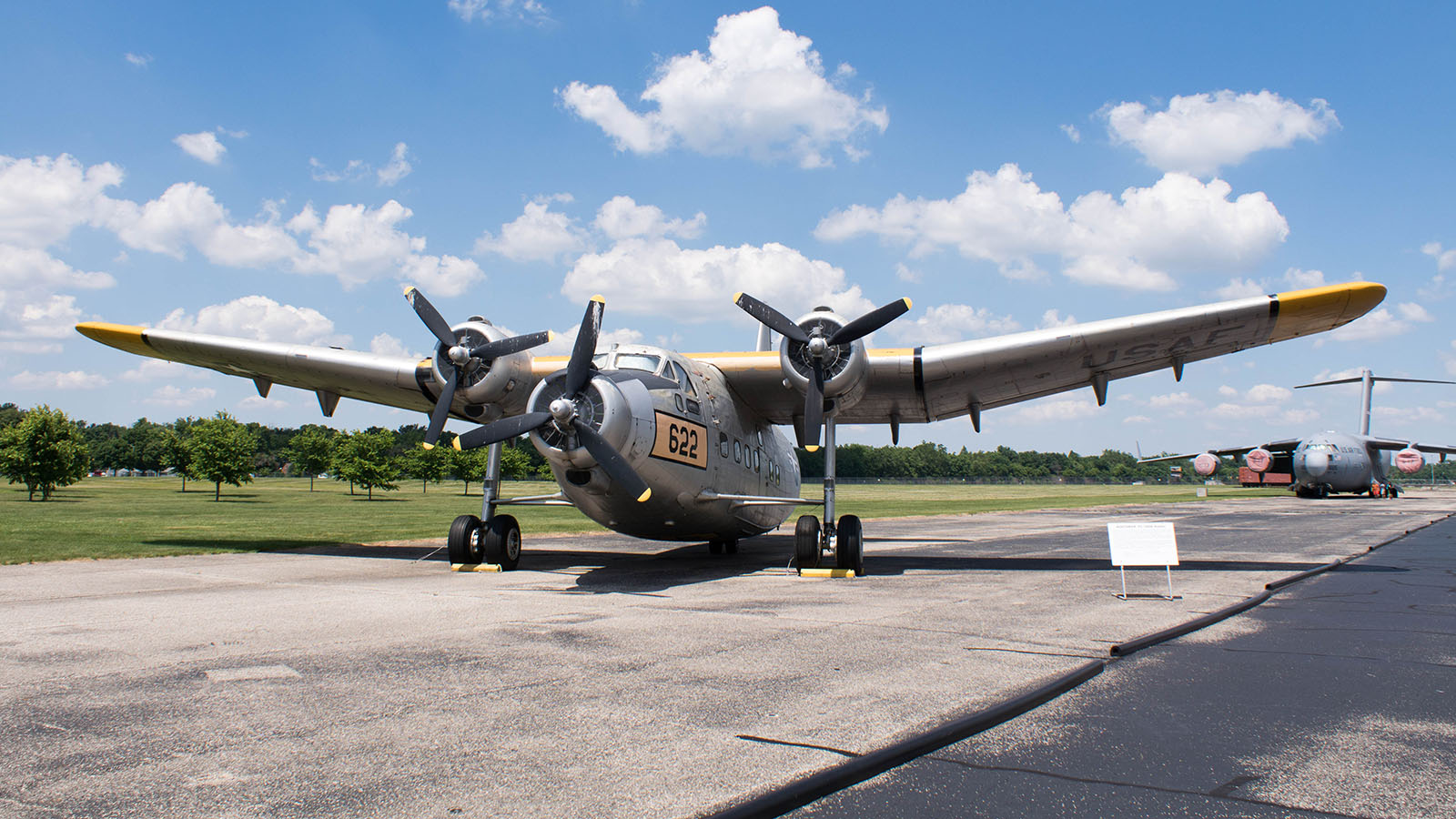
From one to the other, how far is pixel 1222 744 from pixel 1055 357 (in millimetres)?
11517

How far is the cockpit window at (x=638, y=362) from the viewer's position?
14.0 metres

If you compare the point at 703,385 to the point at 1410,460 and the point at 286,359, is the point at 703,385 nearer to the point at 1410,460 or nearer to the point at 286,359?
the point at 286,359

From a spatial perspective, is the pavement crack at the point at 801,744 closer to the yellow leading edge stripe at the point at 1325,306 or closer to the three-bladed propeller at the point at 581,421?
the three-bladed propeller at the point at 581,421

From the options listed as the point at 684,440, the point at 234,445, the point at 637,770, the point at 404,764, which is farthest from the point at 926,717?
the point at 234,445

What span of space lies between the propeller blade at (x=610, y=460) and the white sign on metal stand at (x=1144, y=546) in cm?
663

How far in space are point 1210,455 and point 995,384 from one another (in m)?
57.9

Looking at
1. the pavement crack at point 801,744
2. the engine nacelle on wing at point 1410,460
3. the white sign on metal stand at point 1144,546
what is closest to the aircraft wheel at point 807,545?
the white sign on metal stand at point 1144,546

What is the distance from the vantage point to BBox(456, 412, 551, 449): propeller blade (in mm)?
12133

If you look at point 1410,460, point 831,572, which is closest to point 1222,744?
point 831,572

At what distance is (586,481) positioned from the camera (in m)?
12.6

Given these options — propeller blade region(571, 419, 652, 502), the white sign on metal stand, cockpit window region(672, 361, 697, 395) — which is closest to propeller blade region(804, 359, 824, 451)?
cockpit window region(672, 361, 697, 395)

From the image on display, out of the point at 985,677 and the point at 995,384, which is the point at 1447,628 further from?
the point at 995,384

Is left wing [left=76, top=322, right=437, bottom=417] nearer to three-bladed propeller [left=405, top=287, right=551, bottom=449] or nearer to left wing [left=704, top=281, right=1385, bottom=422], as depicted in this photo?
three-bladed propeller [left=405, top=287, right=551, bottom=449]

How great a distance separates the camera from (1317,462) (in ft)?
183
